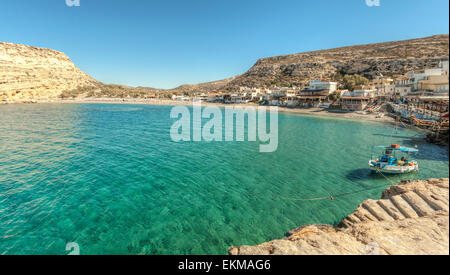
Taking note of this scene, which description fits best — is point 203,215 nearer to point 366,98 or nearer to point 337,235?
point 337,235

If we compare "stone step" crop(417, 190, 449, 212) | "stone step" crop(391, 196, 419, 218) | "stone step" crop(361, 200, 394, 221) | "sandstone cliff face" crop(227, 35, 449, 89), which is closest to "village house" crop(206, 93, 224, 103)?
"sandstone cliff face" crop(227, 35, 449, 89)

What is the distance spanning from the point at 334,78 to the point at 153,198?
122 metres

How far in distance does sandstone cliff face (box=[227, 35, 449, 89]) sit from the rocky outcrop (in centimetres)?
9803

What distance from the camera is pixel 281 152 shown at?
2283cm

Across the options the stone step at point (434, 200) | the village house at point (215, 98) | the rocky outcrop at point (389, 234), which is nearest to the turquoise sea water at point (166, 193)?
the rocky outcrop at point (389, 234)

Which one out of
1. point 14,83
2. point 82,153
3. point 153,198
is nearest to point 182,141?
point 82,153

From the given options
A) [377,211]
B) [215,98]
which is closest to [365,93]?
[377,211]

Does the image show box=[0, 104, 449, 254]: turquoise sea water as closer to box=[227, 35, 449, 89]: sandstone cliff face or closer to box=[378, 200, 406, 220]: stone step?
box=[378, 200, 406, 220]: stone step

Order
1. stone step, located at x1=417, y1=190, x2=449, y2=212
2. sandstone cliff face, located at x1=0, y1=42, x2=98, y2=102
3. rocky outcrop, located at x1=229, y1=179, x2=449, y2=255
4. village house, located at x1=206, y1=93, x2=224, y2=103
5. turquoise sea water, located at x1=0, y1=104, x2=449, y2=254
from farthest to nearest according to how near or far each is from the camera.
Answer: village house, located at x1=206, y1=93, x2=224, y2=103, sandstone cliff face, located at x1=0, y1=42, x2=98, y2=102, turquoise sea water, located at x1=0, y1=104, x2=449, y2=254, stone step, located at x1=417, y1=190, x2=449, y2=212, rocky outcrop, located at x1=229, y1=179, x2=449, y2=255

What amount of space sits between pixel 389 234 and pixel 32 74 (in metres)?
152

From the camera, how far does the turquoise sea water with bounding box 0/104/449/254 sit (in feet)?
28.2

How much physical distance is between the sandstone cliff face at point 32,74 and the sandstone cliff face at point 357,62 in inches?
4709

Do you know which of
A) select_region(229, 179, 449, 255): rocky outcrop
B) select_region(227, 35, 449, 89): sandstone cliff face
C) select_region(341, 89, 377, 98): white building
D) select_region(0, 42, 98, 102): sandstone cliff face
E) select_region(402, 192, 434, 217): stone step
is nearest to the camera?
select_region(229, 179, 449, 255): rocky outcrop

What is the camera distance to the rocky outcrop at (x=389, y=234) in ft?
17.0
